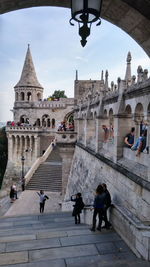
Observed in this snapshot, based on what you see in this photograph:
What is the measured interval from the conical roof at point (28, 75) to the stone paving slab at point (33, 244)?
32915 millimetres

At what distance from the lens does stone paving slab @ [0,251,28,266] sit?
3802 millimetres

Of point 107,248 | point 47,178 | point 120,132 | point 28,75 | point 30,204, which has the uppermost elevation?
point 28,75

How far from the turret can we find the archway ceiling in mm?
33268

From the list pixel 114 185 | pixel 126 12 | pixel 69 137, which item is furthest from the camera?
pixel 69 137

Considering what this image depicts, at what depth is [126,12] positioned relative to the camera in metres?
3.19

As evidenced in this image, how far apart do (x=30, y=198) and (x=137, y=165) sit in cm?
1209

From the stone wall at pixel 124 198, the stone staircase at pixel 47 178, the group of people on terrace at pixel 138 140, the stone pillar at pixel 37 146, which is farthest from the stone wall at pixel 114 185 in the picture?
the stone pillar at pixel 37 146

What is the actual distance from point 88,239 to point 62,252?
0.87m

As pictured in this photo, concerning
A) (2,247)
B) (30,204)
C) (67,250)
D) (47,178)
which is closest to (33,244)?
(2,247)

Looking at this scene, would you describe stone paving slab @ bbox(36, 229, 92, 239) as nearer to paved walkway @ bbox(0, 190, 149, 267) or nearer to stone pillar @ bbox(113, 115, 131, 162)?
paved walkway @ bbox(0, 190, 149, 267)

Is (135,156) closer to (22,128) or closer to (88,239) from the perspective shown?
(88,239)

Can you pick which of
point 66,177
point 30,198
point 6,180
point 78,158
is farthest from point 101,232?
point 6,180

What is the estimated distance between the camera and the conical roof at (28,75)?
35656 millimetres

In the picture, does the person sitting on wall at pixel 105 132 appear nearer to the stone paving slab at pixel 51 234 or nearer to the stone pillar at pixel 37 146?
the stone paving slab at pixel 51 234
